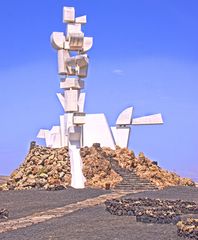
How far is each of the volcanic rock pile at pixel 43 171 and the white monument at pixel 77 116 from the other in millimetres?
952

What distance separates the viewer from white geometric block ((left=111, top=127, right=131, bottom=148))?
35250 mm

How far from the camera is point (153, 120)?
114ft

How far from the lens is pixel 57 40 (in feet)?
106

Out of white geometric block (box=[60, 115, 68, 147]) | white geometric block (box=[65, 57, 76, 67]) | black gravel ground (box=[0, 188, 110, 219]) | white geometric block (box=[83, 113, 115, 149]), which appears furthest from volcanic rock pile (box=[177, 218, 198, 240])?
white geometric block (box=[83, 113, 115, 149])

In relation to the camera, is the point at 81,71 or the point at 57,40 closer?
the point at 81,71

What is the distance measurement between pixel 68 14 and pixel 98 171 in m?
9.78

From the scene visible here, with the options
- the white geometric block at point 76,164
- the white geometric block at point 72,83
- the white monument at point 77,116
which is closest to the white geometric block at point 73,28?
the white monument at point 77,116

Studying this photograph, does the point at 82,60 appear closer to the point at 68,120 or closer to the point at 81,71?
the point at 81,71

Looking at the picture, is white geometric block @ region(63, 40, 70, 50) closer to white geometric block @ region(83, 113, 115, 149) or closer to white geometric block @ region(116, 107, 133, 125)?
white geometric block @ region(83, 113, 115, 149)

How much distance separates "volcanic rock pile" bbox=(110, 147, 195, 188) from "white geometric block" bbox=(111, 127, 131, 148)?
1.70ft

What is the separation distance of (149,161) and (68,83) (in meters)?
8.00

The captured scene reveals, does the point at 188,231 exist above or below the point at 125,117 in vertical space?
below

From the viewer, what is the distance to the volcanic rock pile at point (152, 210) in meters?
15.0

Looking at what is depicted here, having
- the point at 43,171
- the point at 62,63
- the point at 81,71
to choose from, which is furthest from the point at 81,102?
the point at 43,171
